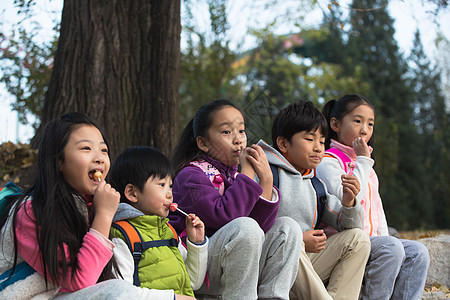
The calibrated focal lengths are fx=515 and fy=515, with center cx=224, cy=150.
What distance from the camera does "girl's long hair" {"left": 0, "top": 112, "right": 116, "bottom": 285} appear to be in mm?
1882

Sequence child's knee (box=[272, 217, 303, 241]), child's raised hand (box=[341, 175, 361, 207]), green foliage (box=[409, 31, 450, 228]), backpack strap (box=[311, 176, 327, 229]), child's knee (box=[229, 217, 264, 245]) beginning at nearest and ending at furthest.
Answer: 1. child's knee (box=[229, 217, 264, 245])
2. child's knee (box=[272, 217, 303, 241])
3. child's raised hand (box=[341, 175, 361, 207])
4. backpack strap (box=[311, 176, 327, 229])
5. green foliage (box=[409, 31, 450, 228])

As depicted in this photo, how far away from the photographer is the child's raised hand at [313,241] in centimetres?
275

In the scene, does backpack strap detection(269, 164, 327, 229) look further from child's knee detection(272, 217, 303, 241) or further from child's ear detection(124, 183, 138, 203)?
child's ear detection(124, 183, 138, 203)

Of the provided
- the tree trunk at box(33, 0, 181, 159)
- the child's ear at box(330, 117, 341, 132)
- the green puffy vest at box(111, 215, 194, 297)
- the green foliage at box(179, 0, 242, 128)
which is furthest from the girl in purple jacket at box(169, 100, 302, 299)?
the green foliage at box(179, 0, 242, 128)

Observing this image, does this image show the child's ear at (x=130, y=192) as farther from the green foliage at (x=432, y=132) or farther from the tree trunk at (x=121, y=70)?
the green foliage at (x=432, y=132)

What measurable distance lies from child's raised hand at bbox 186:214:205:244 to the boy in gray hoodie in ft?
2.05

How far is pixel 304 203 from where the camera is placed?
292cm

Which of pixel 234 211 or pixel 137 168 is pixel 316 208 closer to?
pixel 234 211

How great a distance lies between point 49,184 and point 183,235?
2.62 ft

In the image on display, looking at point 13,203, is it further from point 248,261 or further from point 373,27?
point 373,27

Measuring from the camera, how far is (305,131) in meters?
3.04

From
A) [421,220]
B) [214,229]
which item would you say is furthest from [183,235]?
[421,220]

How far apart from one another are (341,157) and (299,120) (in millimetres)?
546

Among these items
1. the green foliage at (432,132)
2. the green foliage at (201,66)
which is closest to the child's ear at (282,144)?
the green foliage at (201,66)
